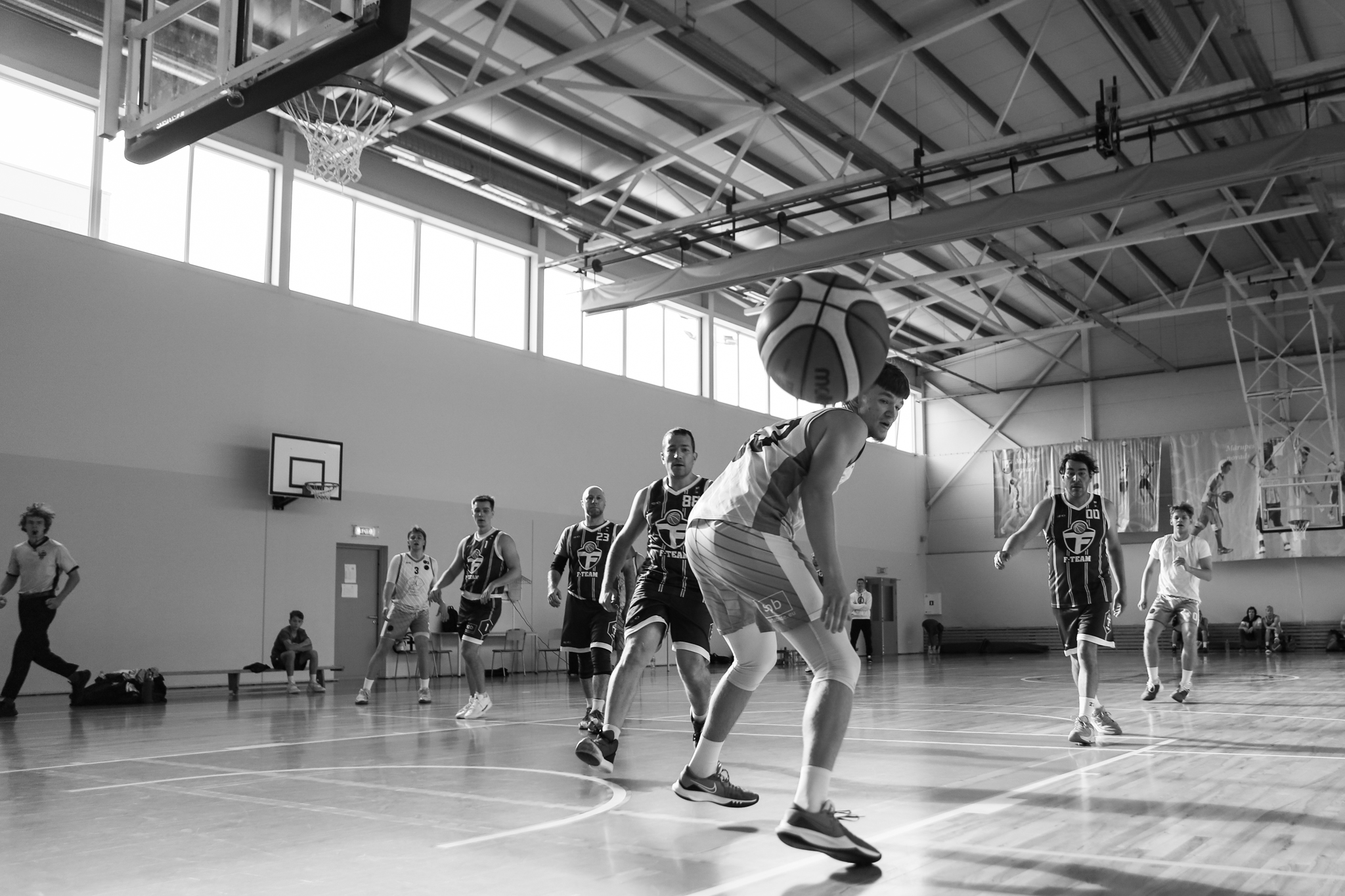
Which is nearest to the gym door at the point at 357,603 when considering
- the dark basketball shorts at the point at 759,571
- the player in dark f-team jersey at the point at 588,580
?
the player in dark f-team jersey at the point at 588,580

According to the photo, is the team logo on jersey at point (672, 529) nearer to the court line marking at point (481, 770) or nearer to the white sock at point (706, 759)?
the court line marking at point (481, 770)

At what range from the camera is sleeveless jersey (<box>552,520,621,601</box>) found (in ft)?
28.5

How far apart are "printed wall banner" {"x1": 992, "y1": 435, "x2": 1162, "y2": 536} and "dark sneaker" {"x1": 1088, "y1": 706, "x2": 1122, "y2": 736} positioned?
22.1 metres

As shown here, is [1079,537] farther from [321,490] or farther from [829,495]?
[321,490]

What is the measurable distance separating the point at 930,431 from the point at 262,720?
2719cm

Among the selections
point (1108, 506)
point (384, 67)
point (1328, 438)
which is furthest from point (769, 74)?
point (1328, 438)

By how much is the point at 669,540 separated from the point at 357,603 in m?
13.4

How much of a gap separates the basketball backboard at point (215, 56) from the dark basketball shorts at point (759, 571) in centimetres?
411

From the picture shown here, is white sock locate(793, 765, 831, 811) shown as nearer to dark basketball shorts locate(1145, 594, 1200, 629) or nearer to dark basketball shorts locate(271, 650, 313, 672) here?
dark basketball shorts locate(1145, 594, 1200, 629)

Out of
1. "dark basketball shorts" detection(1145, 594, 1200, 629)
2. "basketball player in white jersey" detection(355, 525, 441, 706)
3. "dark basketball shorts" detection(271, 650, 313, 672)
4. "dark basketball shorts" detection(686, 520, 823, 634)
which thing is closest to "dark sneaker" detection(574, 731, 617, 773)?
"dark basketball shorts" detection(686, 520, 823, 634)

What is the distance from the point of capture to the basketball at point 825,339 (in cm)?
417

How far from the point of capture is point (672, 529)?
6.44 metres

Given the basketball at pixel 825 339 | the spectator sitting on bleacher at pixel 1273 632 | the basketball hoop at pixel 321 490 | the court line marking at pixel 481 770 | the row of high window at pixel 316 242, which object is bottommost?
the spectator sitting on bleacher at pixel 1273 632

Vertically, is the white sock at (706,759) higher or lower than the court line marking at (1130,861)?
higher
